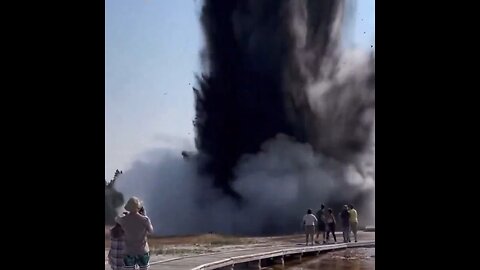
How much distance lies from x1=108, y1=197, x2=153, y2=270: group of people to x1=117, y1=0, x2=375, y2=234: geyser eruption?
12.1 ft

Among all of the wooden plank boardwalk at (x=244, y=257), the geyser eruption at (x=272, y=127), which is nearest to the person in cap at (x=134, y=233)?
the wooden plank boardwalk at (x=244, y=257)

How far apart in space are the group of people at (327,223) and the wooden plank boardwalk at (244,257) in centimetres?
16

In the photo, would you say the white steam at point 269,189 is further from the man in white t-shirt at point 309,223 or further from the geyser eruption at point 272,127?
the man in white t-shirt at point 309,223

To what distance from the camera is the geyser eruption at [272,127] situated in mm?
8711

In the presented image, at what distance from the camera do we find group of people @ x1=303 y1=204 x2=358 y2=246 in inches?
324

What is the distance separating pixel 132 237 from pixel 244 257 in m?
2.91

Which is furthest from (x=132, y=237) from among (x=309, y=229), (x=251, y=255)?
(x=309, y=229)

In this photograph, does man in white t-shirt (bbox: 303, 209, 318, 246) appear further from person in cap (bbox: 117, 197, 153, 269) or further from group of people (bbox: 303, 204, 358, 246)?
person in cap (bbox: 117, 197, 153, 269)

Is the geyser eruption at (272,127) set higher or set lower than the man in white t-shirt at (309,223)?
higher

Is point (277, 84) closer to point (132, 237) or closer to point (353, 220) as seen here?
point (353, 220)

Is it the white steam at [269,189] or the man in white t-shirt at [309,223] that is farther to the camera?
the white steam at [269,189]

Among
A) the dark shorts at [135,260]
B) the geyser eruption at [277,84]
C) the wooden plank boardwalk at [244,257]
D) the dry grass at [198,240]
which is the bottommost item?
the wooden plank boardwalk at [244,257]

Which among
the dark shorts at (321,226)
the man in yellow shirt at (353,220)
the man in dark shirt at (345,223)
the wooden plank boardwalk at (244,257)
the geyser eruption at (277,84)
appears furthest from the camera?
the geyser eruption at (277,84)
